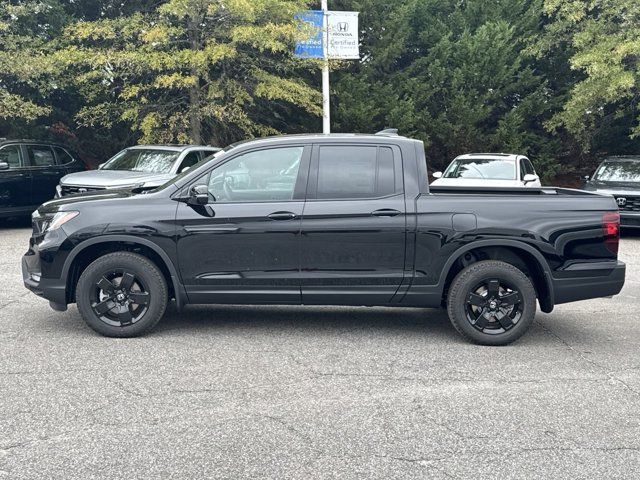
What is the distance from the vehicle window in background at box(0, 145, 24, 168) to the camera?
13.7 m

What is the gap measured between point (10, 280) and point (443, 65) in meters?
16.7

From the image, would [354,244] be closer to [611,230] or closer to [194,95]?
[611,230]

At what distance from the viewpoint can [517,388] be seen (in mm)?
4949

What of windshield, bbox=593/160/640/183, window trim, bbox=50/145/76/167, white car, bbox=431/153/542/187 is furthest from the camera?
window trim, bbox=50/145/76/167

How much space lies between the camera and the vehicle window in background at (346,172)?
6.18m

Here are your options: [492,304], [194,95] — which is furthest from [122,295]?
[194,95]

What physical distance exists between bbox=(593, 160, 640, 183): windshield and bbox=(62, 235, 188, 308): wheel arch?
11327mm

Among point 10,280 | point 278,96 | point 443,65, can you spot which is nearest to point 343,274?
point 10,280

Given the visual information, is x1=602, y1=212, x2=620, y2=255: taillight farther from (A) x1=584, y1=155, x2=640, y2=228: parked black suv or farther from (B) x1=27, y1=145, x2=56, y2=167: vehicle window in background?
(B) x1=27, y1=145, x2=56, y2=167: vehicle window in background

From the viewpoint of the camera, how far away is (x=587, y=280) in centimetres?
608

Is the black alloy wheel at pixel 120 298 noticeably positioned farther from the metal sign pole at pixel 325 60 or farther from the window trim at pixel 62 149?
the metal sign pole at pixel 325 60

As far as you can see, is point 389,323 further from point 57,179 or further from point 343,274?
point 57,179

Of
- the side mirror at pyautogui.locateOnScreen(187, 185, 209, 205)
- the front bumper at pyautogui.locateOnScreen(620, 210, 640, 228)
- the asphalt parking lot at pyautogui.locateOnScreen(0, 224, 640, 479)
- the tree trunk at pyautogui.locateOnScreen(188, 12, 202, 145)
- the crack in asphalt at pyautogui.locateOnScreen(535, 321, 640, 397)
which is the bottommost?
the front bumper at pyautogui.locateOnScreen(620, 210, 640, 228)

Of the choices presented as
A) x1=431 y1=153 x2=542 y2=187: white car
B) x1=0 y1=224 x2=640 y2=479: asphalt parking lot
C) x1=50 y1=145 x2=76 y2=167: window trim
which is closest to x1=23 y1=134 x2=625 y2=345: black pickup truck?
x1=0 y1=224 x2=640 y2=479: asphalt parking lot
